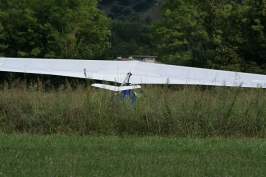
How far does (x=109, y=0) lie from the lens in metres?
150

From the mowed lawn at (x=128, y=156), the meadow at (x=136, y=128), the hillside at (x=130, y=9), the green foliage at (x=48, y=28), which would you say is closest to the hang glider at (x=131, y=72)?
the meadow at (x=136, y=128)

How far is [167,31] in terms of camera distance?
3981 centimetres

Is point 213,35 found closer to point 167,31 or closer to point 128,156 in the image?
point 167,31

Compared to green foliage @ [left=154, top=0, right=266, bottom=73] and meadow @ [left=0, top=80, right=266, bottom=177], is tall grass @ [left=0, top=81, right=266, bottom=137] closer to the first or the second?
meadow @ [left=0, top=80, right=266, bottom=177]

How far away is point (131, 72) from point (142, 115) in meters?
4.24

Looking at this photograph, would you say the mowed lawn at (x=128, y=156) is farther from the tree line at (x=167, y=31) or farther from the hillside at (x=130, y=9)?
the hillside at (x=130, y=9)

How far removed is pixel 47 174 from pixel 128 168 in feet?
3.59

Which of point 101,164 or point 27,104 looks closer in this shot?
point 101,164

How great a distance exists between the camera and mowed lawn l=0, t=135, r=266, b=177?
6734 millimetres

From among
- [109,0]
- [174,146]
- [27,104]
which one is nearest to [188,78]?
[27,104]

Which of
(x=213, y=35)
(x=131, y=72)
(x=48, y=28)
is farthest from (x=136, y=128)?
(x=48, y=28)

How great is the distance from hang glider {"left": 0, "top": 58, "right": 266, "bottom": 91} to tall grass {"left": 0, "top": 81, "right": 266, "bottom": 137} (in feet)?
8.49

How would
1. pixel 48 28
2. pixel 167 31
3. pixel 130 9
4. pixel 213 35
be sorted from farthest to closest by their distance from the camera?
1. pixel 130 9
2. pixel 48 28
3. pixel 167 31
4. pixel 213 35

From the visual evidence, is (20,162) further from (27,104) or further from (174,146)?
(27,104)
